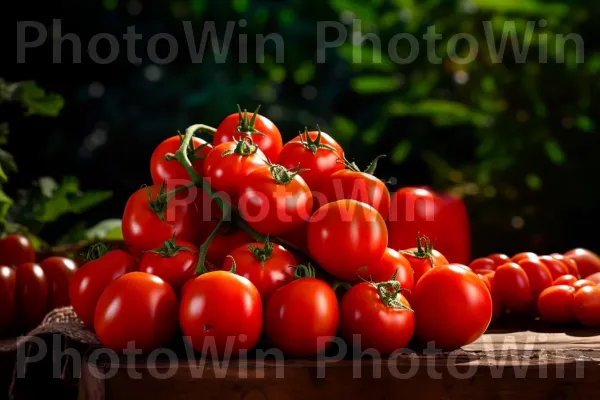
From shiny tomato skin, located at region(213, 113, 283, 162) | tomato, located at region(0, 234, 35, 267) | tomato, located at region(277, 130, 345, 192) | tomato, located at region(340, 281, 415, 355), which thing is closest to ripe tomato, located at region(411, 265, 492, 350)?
tomato, located at region(340, 281, 415, 355)

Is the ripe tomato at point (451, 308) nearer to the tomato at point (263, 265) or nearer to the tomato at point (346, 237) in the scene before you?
the tomato at point (346, 237)

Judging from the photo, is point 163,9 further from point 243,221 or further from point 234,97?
point 243,221

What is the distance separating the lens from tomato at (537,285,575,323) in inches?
61.7

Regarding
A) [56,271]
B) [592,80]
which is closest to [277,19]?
[592,80]

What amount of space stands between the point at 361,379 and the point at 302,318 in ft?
0.44

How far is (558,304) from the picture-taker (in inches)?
61.9

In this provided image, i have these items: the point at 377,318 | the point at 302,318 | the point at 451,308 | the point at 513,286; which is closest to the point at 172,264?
the point at 302,318

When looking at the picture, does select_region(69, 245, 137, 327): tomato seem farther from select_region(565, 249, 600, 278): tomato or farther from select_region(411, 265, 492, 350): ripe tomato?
select_region(565, 249, 600, 278): tomato

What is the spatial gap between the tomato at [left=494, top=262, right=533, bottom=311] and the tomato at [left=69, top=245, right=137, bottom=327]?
0.76 metres

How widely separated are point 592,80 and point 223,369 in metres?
2.84

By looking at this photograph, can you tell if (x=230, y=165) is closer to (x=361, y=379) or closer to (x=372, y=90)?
(x=361, y=379)

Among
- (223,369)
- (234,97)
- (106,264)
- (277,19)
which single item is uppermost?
(277,19)

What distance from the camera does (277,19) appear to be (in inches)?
159

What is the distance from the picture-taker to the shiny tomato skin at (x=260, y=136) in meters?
1.45
